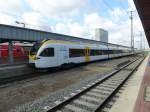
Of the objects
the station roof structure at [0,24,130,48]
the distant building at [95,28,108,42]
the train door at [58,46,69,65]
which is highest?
the distant building at [95,28,108,42]

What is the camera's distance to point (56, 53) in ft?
69.8

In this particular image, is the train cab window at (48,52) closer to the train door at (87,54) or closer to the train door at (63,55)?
the train door at (63,55)

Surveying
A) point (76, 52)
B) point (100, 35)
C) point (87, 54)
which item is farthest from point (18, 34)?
point (100, 35)

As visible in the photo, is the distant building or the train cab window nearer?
the train cab window

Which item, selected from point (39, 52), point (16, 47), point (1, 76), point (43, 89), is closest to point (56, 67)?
point (39, 52)

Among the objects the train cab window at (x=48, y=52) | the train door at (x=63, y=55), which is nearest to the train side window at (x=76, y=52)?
the train door at (x=63, y=55)

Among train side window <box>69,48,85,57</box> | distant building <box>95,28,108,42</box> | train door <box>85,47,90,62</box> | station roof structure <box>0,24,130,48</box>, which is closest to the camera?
train side window <box>69,48,85,57</box>

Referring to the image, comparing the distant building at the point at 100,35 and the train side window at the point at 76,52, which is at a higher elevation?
the distant building at the point at 100,35

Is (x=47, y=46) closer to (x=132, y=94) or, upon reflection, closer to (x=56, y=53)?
(x=56, y=53)

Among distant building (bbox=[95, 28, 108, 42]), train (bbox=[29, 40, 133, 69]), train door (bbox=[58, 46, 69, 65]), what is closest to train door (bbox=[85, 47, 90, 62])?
train (bbox=[29, 40, 133, 69])

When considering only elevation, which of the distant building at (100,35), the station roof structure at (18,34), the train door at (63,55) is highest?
the distant building at (100,35)

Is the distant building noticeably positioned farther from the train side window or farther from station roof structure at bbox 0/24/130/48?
the train side window

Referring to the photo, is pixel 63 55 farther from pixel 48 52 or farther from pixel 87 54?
pixel 87 54

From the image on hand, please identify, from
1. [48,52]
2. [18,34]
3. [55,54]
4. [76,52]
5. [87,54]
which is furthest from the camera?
[18,34]
